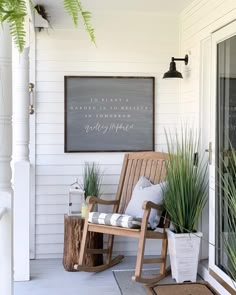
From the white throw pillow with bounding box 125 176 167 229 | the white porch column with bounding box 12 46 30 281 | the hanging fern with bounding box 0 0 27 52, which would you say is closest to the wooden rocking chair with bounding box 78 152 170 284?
the white throw pillow with bounding box 125 176 167 229

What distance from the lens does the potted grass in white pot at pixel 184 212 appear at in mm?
3807

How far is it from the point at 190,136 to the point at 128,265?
4.70 ft

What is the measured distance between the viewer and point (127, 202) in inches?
179

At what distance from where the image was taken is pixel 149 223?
13.1 feet

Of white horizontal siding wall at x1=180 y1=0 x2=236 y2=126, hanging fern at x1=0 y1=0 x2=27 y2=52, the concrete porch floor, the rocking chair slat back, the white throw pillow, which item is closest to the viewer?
hanging fern at x1=0 y1=0 x2=27 y2=52

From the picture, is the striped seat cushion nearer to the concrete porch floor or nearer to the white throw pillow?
the white throw pillow

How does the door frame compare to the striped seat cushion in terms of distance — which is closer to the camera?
the door frame

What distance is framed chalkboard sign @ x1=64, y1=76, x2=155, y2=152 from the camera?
186 inches

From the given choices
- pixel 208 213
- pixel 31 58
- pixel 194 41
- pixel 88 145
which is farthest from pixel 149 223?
pixel 31 58

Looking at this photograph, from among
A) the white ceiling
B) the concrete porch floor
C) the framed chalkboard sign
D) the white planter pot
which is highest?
the white ceiling

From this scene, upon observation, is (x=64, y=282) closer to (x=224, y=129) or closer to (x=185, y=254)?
(x=185, y=254)

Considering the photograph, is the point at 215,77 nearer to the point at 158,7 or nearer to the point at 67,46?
the point at 158,7

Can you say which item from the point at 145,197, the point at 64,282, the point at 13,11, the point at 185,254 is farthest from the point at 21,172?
the point at 13,11

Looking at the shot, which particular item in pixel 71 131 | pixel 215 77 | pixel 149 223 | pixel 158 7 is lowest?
pixel 149 223
